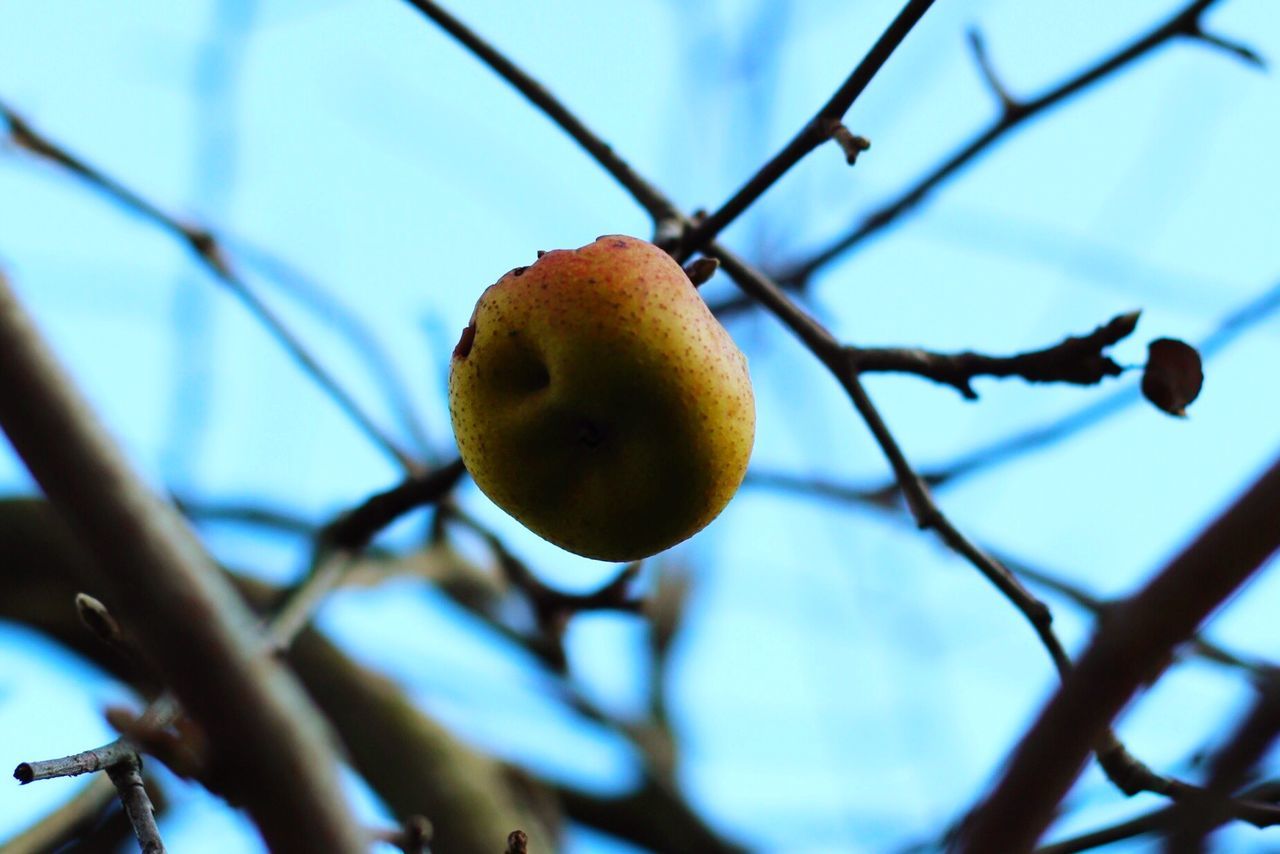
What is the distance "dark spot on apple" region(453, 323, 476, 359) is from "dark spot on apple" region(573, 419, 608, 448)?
5.3 inches

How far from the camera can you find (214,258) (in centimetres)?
181

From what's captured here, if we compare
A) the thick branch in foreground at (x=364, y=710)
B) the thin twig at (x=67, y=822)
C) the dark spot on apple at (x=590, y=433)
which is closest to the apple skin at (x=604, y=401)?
the dark spot on apple at (x=590, y=433)

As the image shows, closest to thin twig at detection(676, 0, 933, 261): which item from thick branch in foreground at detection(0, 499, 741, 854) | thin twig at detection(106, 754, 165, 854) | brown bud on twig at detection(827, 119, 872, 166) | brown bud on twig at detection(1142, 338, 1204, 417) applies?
brown bud on twig at detection(827, 119, 872, 166)

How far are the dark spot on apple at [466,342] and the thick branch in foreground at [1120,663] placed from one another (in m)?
0.80

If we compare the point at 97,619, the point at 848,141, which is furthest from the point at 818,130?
the point at 97,619

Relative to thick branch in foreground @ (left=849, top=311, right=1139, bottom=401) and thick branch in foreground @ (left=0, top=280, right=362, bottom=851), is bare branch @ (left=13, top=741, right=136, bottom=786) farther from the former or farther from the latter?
thick branch in foreground @ (left=849, top=311, right=1139, bottom=401)

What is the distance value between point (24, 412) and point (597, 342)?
0.45 m

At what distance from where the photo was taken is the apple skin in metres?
1.11

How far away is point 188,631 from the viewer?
0.76 meters

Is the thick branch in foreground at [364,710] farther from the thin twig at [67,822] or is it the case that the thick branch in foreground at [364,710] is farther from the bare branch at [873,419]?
the bare branch at [873,419]

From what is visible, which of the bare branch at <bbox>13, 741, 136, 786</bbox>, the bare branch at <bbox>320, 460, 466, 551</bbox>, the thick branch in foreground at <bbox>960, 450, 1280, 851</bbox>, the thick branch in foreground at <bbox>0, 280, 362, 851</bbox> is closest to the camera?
the thick branch in foreground at <bbox>960, 450, 1280, 851</bbox>

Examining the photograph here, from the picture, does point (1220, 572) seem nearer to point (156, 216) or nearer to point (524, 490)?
point (524, 490)

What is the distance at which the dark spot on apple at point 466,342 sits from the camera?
3.92 ft

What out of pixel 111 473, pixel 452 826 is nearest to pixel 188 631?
pixel 111 473
